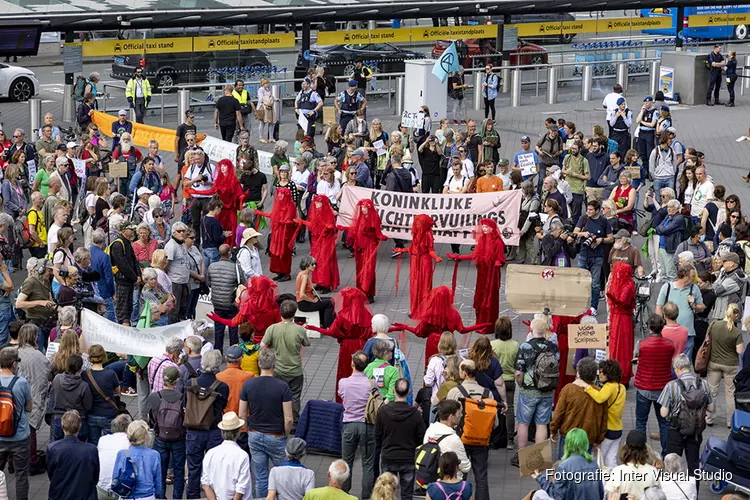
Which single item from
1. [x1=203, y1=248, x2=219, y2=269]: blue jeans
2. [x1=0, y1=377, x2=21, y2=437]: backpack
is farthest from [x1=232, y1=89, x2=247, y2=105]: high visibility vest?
[x1=0, y1=377, x2=21, y2=437]: backpack

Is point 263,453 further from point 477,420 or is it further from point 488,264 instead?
point 488,264

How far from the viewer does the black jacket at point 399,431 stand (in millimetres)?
11102

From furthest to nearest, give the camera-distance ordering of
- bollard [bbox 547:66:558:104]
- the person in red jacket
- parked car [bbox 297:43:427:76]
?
bollard [bbox 547:66:558:104]
parked car [bbox 297:43:427:76]
the person in red jacket

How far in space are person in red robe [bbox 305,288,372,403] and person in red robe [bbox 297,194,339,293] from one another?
469 centimetres

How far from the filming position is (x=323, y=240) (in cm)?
1814

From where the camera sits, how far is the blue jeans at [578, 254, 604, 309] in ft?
56.7

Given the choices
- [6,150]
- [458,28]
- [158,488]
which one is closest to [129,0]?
[458,28]

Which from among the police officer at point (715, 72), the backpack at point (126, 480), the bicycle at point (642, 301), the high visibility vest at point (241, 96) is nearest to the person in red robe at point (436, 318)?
the bicycle at point (642, 301)

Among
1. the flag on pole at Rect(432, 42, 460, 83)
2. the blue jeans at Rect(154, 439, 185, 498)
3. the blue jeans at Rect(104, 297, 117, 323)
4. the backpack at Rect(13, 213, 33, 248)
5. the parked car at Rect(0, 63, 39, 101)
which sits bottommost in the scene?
the blue jeans at Rect(154, 439, 185, 498)

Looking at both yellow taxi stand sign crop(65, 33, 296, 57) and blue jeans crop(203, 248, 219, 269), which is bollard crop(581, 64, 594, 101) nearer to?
yellow taxi stand sign crop(65, 33, 296, 57)

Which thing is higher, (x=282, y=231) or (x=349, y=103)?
(x=349, y=103)

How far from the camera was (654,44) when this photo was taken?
40.3 m

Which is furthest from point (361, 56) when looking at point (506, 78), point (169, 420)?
point (169, 420)

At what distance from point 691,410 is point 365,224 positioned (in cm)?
694
